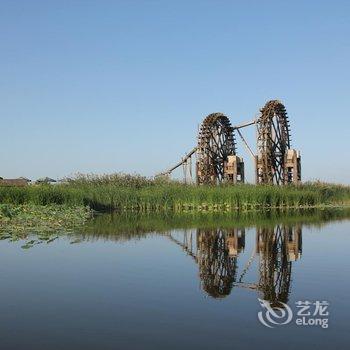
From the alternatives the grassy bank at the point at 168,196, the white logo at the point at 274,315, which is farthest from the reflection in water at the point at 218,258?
the grassy bank at the point at 168,196

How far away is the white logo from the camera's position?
587cm

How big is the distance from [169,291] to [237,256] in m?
3.91

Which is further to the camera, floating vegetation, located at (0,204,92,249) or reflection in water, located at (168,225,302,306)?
floating vegetation, located at (0,204,92,249)

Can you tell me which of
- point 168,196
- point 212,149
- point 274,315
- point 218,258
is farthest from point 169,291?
point 212,149

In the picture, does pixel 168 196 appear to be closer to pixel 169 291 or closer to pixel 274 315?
pixel 169 291

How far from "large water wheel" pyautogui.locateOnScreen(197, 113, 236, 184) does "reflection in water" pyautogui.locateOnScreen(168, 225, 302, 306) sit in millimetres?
26643

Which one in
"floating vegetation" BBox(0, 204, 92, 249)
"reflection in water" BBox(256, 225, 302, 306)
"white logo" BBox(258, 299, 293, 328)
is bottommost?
"white logo" BBox(258, 299, 293, 328)

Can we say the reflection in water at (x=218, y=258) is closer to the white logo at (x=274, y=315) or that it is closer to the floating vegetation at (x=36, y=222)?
the white logo at (x=274, y=315)

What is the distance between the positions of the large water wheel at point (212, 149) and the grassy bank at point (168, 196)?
10.8 meters

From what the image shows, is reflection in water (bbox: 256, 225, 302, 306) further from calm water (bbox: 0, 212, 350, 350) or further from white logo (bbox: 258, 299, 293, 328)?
white logo (bbox: 258, 299, 293, 328)

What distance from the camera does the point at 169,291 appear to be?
301 inches

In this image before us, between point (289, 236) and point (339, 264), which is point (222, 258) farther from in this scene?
point (289, 236)

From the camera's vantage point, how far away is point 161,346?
511 cm

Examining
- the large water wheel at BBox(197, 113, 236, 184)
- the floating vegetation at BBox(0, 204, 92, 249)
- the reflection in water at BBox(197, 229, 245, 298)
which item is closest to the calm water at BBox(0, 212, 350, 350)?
the reflection in water at BBox(197, 229, 245, 298)
